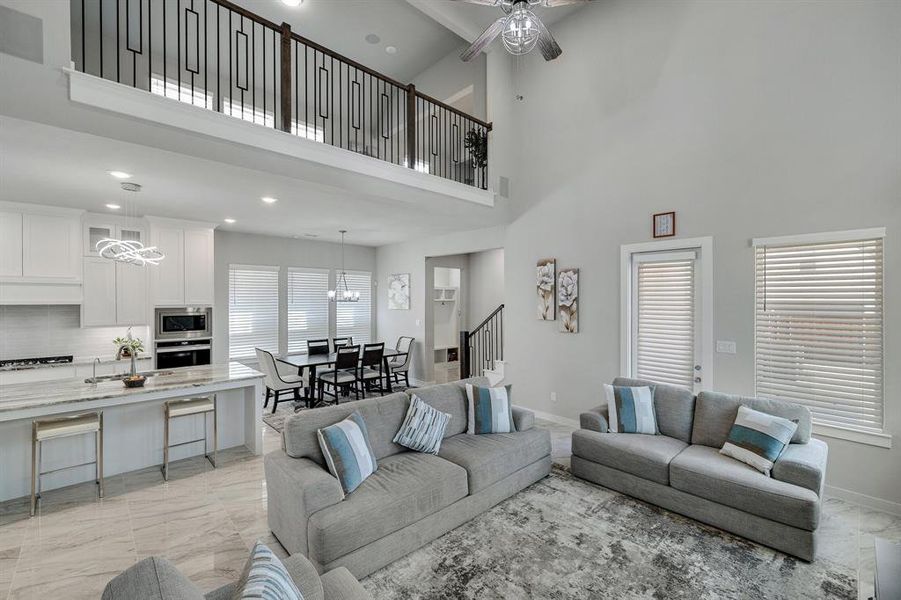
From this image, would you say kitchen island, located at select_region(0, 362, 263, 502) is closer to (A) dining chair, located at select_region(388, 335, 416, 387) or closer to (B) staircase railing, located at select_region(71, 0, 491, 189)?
(B) staircase railing, located at select_region(71, 0, 491, 189)

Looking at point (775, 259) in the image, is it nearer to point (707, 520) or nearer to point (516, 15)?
point (707, 520)

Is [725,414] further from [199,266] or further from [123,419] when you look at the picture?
[199,266]

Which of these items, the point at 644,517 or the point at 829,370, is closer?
the point at 644,517

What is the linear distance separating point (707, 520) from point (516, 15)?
3788 mm

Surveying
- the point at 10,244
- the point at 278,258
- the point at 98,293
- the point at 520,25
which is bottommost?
the point at 98,293

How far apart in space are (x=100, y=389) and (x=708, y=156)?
6158 mm

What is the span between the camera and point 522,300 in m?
5.85

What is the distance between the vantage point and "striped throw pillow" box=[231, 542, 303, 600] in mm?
1183

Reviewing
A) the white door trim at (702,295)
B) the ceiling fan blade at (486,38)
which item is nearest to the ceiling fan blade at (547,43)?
the ceiling fan blade at (486,38)

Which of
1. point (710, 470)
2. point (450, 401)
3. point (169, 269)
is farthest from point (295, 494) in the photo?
point (169, 269)

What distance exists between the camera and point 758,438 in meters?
3.04

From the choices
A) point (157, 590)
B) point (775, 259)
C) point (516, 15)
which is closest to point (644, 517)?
point (775, 259)

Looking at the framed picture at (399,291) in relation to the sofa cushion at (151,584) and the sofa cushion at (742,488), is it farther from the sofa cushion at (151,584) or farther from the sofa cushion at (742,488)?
the sofa cushion at (151,584)

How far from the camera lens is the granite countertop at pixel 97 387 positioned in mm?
3177
